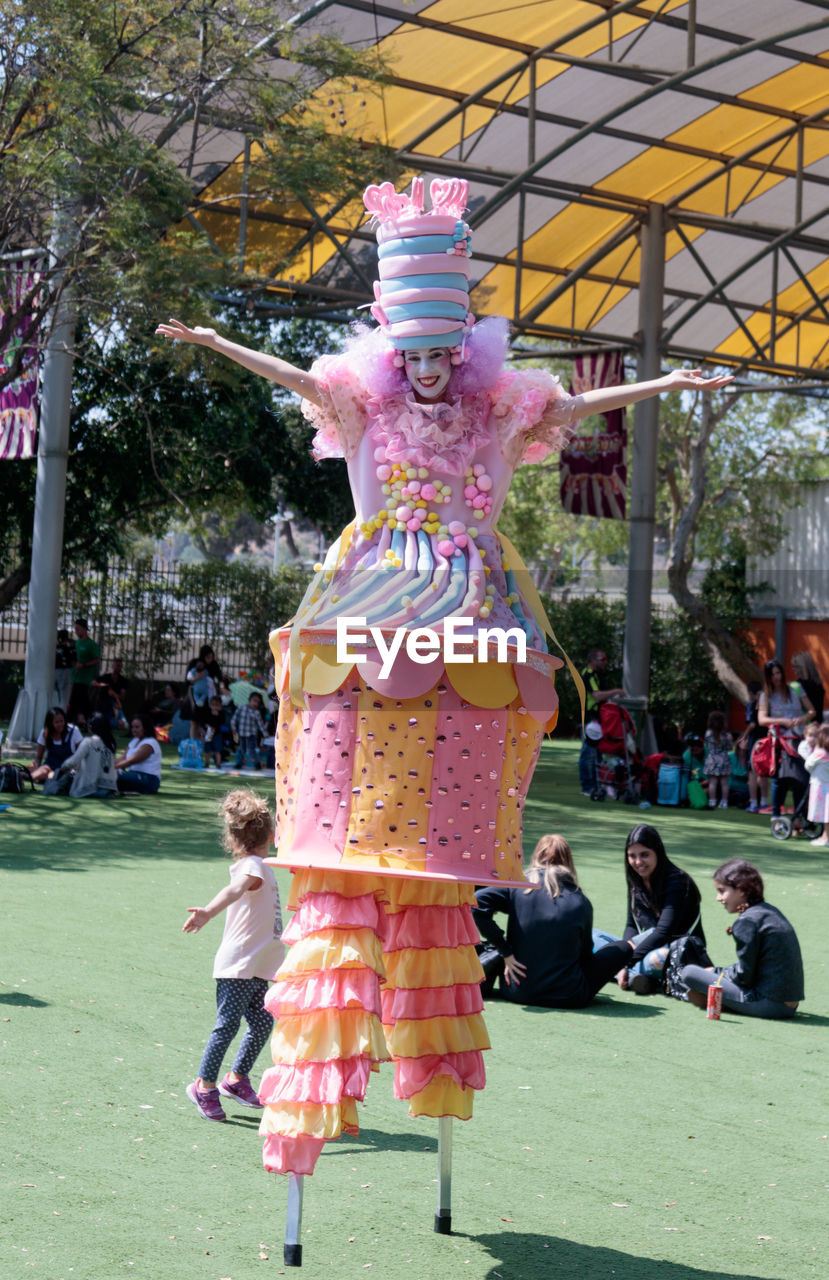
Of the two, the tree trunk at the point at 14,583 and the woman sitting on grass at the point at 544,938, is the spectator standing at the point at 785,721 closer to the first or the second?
the woman sitting on grass at the point at 544,938

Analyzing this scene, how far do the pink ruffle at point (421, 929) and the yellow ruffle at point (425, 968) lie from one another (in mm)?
16

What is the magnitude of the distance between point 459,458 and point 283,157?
35.6 ft

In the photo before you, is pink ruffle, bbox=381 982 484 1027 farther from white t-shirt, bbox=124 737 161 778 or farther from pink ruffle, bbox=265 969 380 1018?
white t-shirt, bbox=124 737 161 778

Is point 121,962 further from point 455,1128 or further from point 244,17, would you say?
point 244,17

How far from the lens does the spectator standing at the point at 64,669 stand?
18266 mm

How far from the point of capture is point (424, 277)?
374 cm

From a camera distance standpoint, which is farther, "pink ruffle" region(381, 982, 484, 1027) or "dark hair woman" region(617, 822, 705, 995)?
"dark hair woman" region(617, 822, 705, 995)

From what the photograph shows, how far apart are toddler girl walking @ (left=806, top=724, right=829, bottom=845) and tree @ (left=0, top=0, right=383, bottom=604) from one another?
6023mm

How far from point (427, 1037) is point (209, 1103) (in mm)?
1277

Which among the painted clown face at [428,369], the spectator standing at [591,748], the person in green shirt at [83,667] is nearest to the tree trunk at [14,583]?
the person in green shirt at [83,667]

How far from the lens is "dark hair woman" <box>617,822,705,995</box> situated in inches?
269

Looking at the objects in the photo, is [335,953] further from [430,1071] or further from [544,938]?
[544,938]

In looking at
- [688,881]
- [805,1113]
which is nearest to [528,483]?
[688,881]

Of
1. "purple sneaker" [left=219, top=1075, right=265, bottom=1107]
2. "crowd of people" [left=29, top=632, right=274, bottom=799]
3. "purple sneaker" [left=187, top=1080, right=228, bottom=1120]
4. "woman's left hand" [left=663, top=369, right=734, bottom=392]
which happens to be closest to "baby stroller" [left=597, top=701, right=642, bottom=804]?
"crowd of people" [left=29, top=632, right=274, bottom=799]
